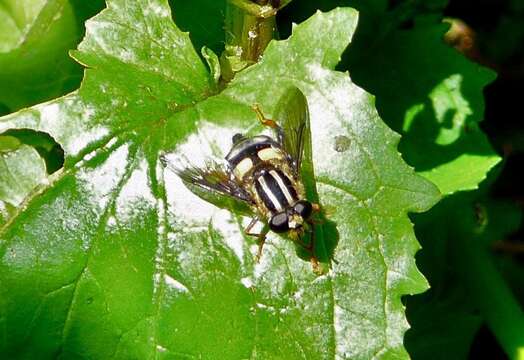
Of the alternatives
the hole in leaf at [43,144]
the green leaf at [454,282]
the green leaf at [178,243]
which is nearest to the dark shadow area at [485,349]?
the green leaf at [454,282]

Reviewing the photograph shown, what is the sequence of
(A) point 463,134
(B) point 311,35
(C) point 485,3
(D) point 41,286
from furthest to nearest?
1. (C) point 485,3
2. (A) point 463,134
3. (B) point 311,35
4. (D) point 41,286

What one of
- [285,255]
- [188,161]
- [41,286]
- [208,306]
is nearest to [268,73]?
[188,161]

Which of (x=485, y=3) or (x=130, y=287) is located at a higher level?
(x=485, y=3)

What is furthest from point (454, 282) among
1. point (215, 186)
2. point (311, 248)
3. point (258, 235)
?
point (215, 186)

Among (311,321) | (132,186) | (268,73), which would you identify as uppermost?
(268,73)

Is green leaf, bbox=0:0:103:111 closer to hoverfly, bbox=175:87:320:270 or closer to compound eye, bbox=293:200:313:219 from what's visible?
hoverfly, bbox=175:87:320:270

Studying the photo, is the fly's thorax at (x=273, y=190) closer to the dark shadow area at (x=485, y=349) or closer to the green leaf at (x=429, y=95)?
the green leaf at (x=429, y=95)

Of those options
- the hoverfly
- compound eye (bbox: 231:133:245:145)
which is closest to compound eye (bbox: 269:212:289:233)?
the hoverfly

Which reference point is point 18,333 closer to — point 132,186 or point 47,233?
point 47,233
